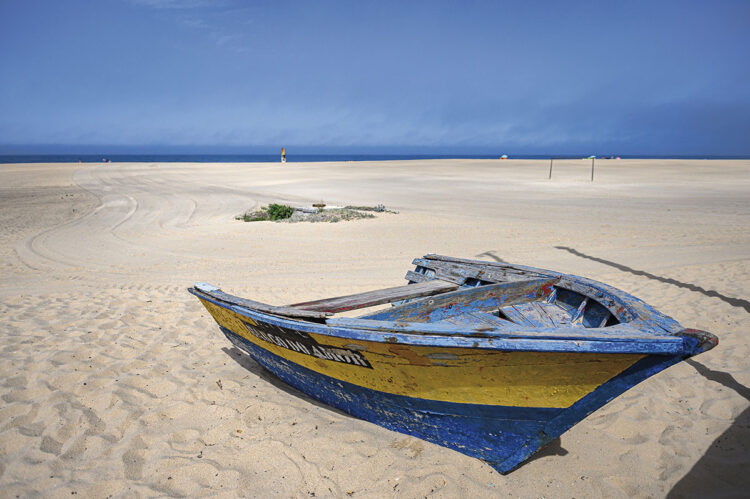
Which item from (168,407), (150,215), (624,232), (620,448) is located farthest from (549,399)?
(150,215)

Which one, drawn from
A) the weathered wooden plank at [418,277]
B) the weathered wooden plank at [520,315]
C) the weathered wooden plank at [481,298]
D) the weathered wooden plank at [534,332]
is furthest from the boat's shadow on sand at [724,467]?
the weathered wooden plank at [418,277]

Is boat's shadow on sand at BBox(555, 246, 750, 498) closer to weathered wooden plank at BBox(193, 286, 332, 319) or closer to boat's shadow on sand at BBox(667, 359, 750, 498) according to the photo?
boat's shadow on sand at BBox(667, 359, 750, 498)

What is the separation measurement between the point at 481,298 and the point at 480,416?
1.94 metres

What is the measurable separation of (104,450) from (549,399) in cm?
347

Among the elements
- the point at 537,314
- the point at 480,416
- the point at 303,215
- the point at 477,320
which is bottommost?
the point at 480,416

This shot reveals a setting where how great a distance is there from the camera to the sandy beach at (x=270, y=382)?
3.18 m

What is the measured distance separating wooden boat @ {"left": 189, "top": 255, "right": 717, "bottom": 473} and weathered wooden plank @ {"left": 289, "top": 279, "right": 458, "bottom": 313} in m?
0.05

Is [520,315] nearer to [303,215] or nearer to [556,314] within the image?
[556,314]

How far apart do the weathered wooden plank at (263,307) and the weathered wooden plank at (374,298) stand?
1.88 feet

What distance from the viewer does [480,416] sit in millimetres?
3014

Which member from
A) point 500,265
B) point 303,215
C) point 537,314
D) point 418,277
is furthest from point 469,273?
point 303,215

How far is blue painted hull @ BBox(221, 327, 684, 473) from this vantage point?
2693 mm

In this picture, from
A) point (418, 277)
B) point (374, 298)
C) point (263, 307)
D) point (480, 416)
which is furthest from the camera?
point (418, 277)

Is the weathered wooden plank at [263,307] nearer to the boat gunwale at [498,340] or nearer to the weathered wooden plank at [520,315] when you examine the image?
the boat gunwale at [498,340]
